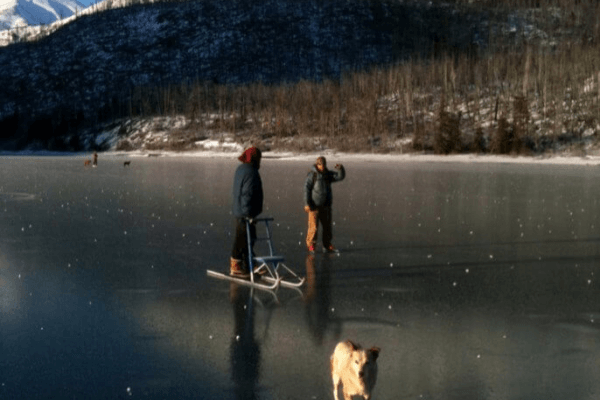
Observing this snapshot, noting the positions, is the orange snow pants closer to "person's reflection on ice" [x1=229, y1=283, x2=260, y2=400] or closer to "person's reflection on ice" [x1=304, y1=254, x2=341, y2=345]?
Answer: "person's reflection on ice" [x1=304, y1=254, x2=341, y2=345]

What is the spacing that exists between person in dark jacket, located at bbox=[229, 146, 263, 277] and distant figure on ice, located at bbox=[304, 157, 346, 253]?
2.74m

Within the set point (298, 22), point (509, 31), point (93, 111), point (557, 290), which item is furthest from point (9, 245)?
point (509, 31)

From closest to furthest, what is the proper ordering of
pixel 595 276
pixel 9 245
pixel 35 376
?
pixel 35 376, pixel 595 276, pixel 9 245

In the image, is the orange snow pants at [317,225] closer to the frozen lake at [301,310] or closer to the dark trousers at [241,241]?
the frozen lake at [301,310]

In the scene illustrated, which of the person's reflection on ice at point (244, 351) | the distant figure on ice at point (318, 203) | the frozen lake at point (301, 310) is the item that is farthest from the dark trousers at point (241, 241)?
the distant figure on ice at point (318, 203)

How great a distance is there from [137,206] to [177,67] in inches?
5828

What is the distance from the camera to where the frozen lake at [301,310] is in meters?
6.81

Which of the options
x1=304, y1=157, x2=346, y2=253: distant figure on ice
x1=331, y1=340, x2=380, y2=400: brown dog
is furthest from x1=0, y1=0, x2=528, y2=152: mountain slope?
x1=331, y1=340, x2=380, y2=400: brown dog

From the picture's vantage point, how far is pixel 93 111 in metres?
146

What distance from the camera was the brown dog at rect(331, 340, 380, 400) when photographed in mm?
5578

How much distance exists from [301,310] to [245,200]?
270cm

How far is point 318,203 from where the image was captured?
1441 cm

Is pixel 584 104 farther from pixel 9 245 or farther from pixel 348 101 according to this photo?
pixel 9 245

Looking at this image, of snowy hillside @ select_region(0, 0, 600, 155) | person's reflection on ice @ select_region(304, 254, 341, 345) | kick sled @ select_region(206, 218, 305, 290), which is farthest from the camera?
snowy hillside @ select_region(0, 0, 600, 155)
